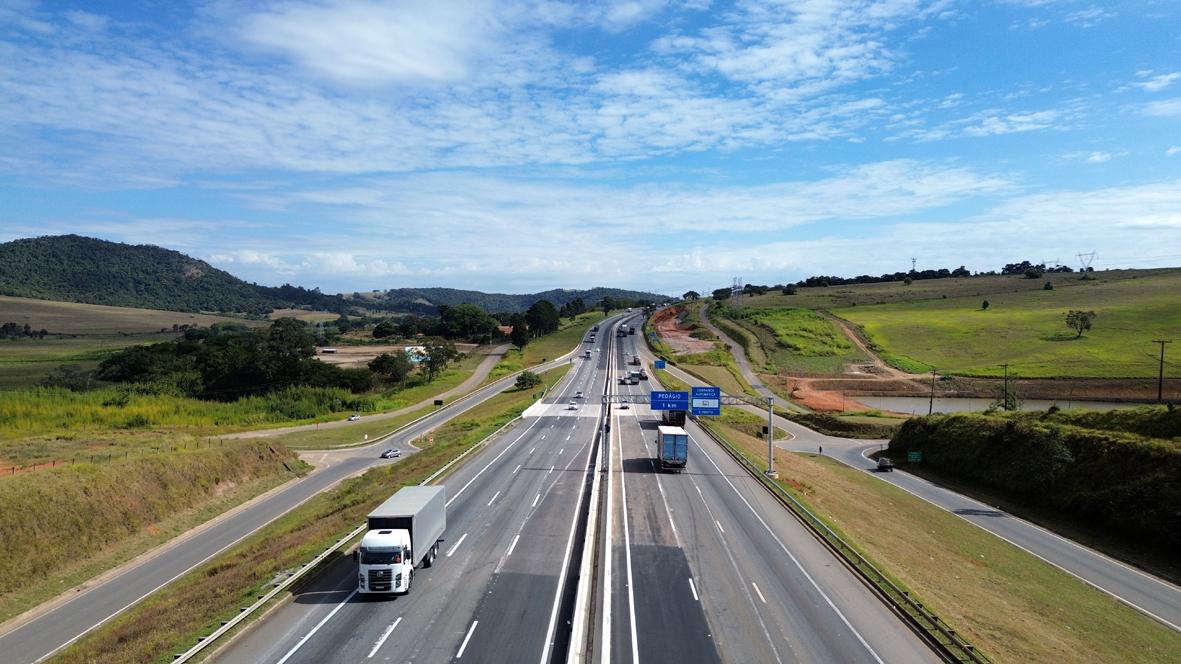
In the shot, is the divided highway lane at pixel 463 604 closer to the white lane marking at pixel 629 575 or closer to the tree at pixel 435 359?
the white lane marking at pixel 629 575

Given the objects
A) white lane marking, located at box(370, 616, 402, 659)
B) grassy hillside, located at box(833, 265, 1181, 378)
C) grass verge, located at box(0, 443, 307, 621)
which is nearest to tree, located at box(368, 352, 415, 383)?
grass verge, located at box(0, 443, 307, 621)

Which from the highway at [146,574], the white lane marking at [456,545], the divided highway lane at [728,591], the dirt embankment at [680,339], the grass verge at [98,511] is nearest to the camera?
the divided highway lane at [728,591]

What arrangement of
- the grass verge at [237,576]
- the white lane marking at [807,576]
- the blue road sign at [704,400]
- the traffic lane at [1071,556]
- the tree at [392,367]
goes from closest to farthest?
the white lane marking at [807,576] → the grass verge at [237,576] → the traffic lane at [1071,556] → the blue road sign at [704,400] → the tree at [392,367]

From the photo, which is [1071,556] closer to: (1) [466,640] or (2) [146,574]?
(1) [466,640]

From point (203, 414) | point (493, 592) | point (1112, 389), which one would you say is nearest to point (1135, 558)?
point (493, 592)

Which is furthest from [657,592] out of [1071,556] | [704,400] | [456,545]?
[704,400]

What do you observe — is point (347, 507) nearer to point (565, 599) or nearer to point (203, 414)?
point (565, 599)

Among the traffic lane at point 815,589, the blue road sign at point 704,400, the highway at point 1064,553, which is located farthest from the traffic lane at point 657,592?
the blue road sign at point 704,400
